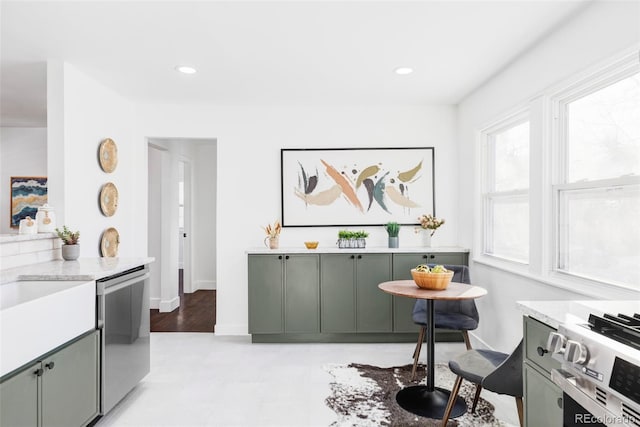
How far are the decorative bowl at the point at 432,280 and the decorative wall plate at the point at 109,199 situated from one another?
2.82 meters

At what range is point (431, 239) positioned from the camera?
428 cm

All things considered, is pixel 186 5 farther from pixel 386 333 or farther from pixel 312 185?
pixel 386 333

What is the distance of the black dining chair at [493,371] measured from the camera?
185 centimetres

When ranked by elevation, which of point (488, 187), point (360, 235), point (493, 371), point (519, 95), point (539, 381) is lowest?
point (493, 371)

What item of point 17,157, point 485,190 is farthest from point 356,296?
point 17,157

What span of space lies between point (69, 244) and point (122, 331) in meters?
0.82

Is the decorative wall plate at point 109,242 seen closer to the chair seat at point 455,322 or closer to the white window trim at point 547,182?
the chair seat at point 455,322

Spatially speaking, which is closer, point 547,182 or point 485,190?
point 547,182

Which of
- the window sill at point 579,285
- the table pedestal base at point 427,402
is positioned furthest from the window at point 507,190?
the table pedestal base at point 427,402

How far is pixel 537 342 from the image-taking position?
155cm

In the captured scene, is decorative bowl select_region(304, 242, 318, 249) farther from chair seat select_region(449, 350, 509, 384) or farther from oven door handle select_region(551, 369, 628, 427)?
oven door handle select_region(551, 369, 628, 427)

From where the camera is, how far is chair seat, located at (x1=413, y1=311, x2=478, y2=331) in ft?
10.3

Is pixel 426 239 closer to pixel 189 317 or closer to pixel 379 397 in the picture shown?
pixel 379 397

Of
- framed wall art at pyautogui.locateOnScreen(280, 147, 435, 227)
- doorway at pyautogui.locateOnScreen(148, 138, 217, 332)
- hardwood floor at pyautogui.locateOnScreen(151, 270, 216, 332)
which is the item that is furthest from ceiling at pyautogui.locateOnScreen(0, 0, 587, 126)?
hardwood floor at pyautogui.locateOnScreen(151, 270, 216, 332)
